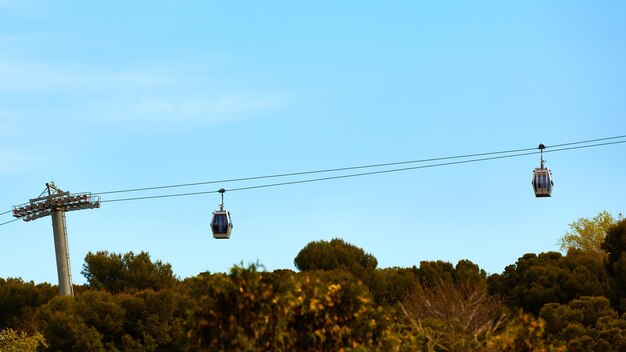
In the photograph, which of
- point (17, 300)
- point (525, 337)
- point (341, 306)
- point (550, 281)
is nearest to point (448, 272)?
point (550, 281)

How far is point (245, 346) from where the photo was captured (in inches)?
671

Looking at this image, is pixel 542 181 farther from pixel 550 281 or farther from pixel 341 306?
pixel 550 281

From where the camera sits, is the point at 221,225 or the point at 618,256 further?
the point at 618,256

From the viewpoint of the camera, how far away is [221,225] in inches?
1619

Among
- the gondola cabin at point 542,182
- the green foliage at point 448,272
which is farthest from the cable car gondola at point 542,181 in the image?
the green foliage at point 448,272

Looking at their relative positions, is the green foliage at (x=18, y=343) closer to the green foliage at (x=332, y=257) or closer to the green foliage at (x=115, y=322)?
the green foliage at (x=115, y=322)

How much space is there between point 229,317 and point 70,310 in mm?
43097

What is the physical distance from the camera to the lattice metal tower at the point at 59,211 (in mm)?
56688

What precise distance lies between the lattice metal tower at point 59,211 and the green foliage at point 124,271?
24.1 meters

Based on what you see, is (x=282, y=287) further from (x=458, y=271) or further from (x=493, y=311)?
(x=458, y=271)

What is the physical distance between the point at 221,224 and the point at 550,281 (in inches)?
1019

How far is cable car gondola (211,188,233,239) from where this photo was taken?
41094 millimetres

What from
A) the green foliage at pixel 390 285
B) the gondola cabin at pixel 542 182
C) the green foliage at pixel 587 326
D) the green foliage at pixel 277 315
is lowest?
the green foliage at pixel 587 326

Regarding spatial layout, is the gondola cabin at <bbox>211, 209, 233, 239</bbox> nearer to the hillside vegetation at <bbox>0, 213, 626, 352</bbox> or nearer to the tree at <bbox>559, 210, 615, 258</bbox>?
the hillside vegetation at <bbox>0, 213, 626, 352</bbox>
